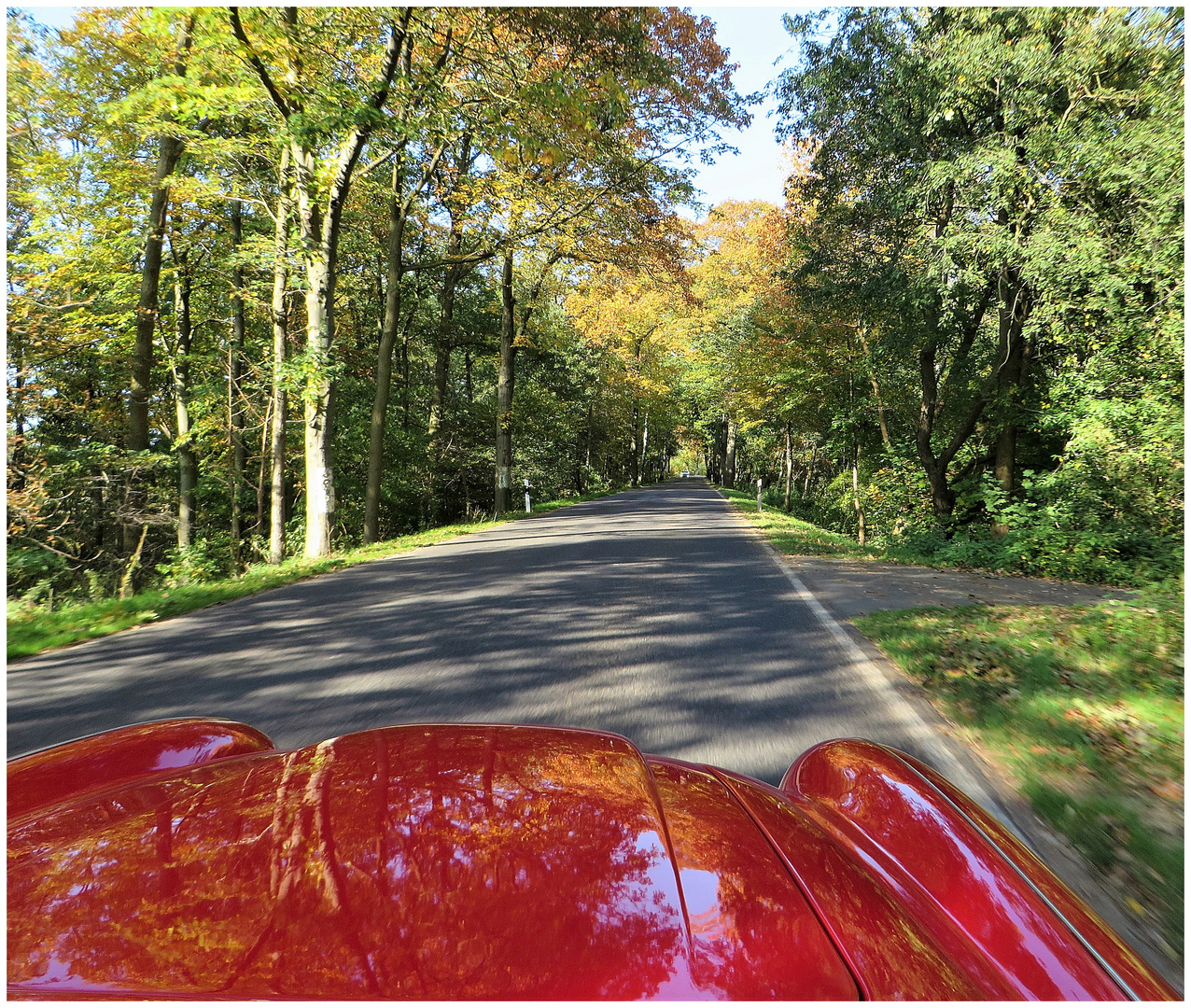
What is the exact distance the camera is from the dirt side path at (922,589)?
729cm

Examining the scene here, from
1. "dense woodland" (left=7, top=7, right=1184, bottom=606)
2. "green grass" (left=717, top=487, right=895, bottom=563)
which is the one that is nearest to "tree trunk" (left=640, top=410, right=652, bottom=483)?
"dense woodland" (left=7, top=7, right=1184, bottom=606)

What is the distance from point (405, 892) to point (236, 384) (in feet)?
56.9

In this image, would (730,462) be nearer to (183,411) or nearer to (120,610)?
(183,411)

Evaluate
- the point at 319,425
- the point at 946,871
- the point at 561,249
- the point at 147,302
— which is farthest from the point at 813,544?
the point at 147,302

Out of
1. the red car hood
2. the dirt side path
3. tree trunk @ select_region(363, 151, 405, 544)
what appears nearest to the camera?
the red car hood

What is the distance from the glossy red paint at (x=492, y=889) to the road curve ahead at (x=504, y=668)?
1.68 meters

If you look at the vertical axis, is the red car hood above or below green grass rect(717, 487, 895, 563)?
above

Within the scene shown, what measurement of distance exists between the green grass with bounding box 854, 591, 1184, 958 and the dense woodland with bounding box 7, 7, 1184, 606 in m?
4.35

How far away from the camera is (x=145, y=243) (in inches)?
583

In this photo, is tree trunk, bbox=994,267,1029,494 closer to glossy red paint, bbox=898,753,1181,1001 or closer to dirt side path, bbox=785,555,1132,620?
dirt side path, bbox=785,555,1132,620

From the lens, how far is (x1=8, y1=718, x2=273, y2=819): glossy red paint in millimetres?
1658

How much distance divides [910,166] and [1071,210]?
3.41 m

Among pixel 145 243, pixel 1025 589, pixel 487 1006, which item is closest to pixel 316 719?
pixel 487 1006

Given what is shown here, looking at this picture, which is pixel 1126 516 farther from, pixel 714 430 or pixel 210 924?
pixel 714 430
